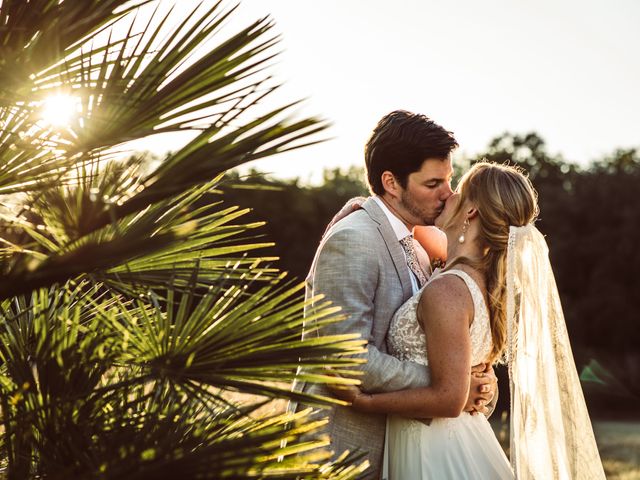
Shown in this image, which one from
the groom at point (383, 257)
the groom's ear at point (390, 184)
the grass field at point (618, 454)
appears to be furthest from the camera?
the grass field at point (618, 454)

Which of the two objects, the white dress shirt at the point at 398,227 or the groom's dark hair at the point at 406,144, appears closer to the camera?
the white dress shirt at the point at 398,227

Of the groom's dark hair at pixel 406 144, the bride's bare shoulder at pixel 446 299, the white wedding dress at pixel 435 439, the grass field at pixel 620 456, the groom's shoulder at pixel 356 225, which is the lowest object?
the grass field at pixel 620 456

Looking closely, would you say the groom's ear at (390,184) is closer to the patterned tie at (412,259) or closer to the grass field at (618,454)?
the patterned tie at (412,259)

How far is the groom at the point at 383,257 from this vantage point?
377 centimetres

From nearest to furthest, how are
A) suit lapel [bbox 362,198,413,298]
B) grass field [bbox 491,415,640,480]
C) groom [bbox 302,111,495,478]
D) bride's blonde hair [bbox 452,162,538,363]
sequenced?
groom [bbox 302,111,495,478] < bride's blonde hair [bbox 452,162,538,363] < suit lapel [bbox 362,198,413,298] < grass field [bbox 491,415,640,480]

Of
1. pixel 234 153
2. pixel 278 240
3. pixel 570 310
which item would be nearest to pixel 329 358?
pixel 234 153

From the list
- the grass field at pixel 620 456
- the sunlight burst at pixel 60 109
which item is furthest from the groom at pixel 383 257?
the grass field at pixel 620 456

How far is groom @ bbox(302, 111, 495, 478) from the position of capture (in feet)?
12.4

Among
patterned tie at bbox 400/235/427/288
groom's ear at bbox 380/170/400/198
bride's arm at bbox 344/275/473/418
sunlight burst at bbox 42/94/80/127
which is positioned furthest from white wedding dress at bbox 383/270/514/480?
sunlight burst at bbox 42/94/80/127

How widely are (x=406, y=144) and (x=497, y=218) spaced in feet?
2.32

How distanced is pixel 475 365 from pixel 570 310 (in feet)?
106

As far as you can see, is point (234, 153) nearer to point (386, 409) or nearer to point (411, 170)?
point (386, 409)

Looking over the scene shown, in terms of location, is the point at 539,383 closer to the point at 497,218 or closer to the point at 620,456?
the point at 497,218

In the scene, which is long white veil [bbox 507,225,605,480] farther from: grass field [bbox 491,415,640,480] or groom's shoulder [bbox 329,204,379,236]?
grass field [bbox 491,415,640,480]
